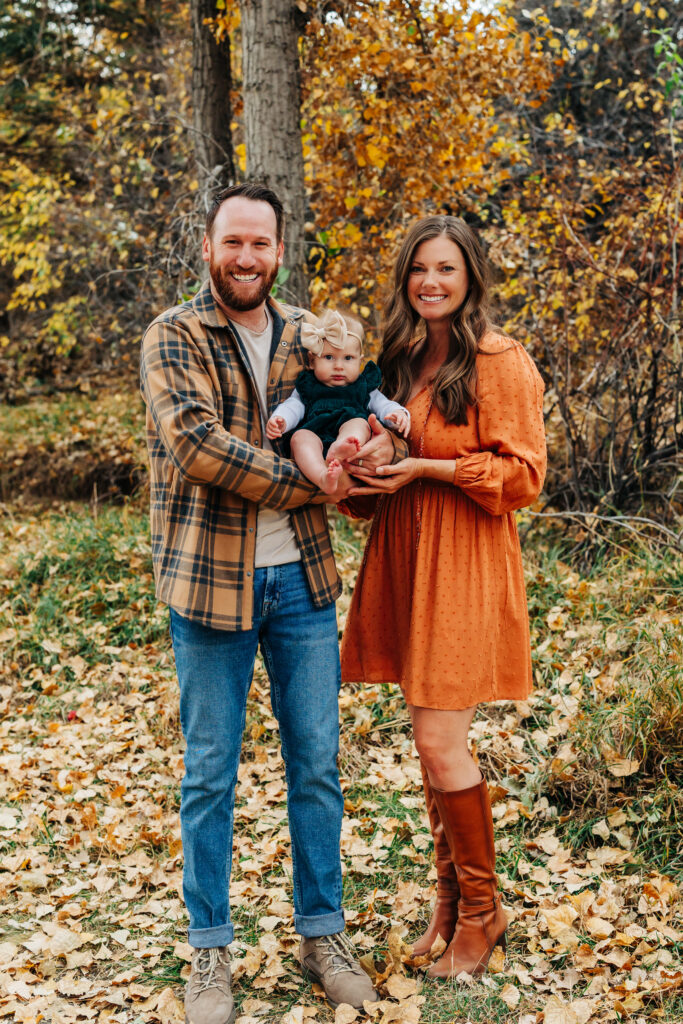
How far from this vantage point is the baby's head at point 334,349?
2570 millimetres

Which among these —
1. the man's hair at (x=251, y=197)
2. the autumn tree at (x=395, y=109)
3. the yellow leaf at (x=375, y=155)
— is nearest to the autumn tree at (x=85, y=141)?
the autumn tree at (x=395, y=109)

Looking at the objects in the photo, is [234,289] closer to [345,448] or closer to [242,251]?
[242,251]

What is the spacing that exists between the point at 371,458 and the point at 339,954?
153cm

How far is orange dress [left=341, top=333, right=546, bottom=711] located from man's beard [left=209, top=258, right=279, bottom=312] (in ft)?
1.85

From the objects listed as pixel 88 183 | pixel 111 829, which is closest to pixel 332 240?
pixel 111 829

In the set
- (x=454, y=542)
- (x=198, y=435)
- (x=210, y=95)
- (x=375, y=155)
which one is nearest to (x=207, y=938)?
(x=454, y=542)

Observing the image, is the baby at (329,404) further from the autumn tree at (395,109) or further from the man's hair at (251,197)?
the autumn tree at (395,109)

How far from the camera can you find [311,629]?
2.62 meters

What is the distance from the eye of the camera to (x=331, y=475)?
2.44 meters

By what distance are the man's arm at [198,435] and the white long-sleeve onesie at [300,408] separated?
122mm

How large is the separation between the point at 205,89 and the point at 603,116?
4879 millimetres

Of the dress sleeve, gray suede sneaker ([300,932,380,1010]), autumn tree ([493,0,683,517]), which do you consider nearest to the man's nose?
the dress sleeve

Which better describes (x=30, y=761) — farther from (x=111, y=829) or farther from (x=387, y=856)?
(x=387, y=856)

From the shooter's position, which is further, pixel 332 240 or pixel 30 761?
pixel 332 240
